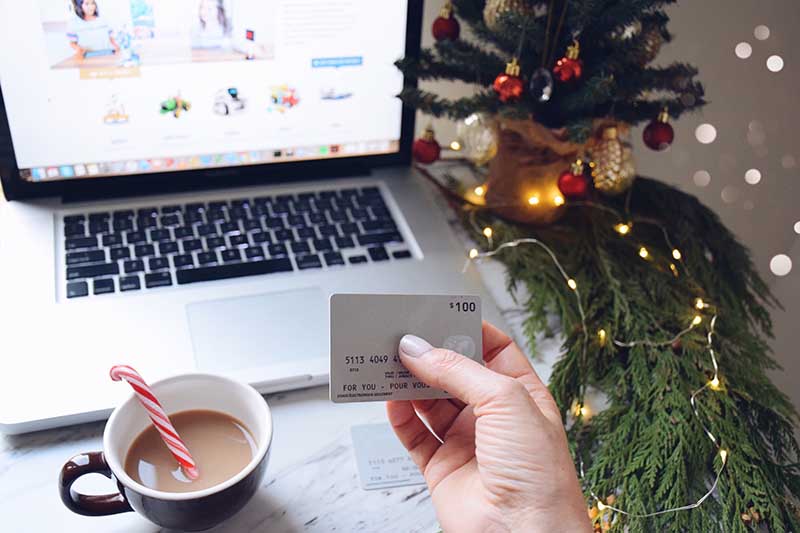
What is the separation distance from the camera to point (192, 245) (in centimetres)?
88

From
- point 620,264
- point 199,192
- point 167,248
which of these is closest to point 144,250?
point 167,248

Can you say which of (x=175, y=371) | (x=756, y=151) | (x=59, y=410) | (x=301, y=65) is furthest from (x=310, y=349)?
(x=756, y=151)

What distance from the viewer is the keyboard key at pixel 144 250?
858 millimetres

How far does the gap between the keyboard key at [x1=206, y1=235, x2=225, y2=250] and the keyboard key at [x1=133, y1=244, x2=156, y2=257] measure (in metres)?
0.06

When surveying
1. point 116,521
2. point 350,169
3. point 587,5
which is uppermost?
point 587,5

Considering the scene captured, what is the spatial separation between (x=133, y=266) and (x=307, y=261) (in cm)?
19

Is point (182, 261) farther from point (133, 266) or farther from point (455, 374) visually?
point (455, 374)

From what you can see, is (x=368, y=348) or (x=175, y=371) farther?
(x=175, y=371)

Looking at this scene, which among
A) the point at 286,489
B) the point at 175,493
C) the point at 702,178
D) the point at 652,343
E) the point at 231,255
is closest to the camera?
the point at 175,493

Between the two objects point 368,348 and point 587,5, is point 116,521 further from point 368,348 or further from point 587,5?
point 587,5

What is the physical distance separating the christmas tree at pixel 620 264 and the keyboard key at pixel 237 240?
26 cm

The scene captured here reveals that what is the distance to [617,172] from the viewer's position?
91cm

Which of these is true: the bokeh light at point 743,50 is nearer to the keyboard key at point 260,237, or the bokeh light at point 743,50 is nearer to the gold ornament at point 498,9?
the gold ornament at point 498,9

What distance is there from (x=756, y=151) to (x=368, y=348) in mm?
820
